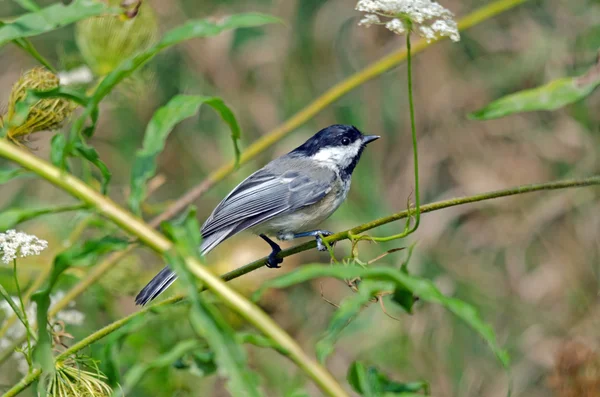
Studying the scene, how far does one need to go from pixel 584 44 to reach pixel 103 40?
3016 millimetres

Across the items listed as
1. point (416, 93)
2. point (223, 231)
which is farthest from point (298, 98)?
point (223, 231)

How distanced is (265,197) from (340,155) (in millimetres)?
570

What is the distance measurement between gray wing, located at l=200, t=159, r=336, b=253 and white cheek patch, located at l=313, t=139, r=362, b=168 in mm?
106

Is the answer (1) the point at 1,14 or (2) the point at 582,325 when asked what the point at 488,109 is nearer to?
(2) the point at 582,325

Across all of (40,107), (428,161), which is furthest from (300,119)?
(428,161)

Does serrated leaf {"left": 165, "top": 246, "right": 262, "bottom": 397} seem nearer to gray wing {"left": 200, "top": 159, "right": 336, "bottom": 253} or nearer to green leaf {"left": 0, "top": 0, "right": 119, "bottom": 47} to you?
green leaf {"left": 0, "top": 0, "right": 119, "bottom": 47}

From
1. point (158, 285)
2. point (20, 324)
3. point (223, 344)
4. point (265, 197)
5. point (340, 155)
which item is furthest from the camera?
point (340, 155)

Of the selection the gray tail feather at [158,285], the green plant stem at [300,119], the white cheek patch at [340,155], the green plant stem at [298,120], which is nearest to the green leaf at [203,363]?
the gray tail feather at [158,285]

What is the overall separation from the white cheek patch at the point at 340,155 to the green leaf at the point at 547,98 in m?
1.97

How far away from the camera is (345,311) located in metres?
1.24

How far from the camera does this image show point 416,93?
5238mm

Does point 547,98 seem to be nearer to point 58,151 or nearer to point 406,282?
point 406,282

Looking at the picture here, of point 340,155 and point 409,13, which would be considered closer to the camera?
point 409,13

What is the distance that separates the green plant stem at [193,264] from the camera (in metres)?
1.20
